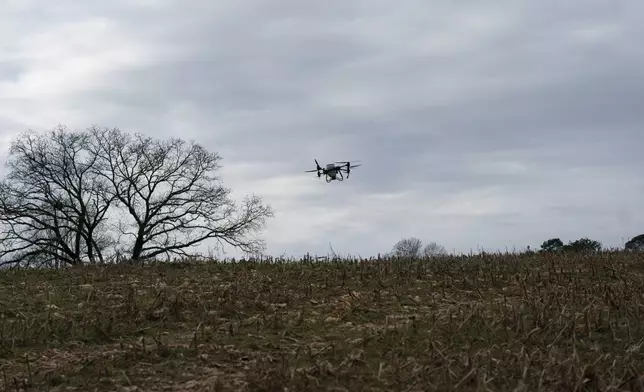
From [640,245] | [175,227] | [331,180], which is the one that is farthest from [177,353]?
[175,227]

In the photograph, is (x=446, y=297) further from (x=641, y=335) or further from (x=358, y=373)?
(x=358, y=373)

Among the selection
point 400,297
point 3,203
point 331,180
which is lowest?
point 400,297

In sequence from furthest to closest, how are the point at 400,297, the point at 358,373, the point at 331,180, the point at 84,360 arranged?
1. the point at 331,180
2. the point at 400,297
3. the point at 84,360
4. the point at 358,373

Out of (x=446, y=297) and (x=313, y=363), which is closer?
(x=313, y=363)

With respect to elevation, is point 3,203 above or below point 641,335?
above

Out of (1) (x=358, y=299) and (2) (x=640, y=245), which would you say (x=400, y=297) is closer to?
(1) (x=358, y=299)

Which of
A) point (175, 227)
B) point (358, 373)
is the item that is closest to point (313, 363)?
point (358, 373)

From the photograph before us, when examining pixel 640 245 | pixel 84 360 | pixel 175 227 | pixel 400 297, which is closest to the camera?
pixel 84 360
